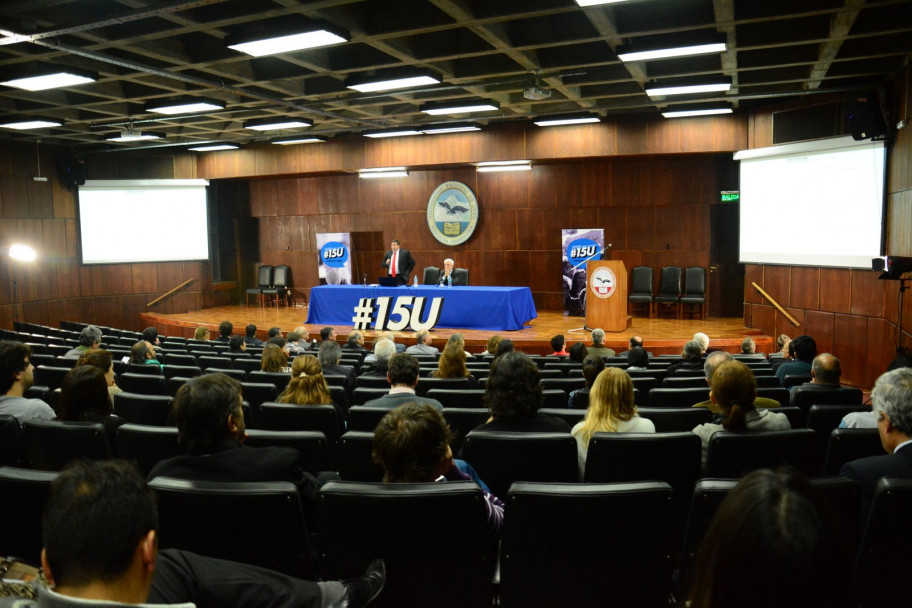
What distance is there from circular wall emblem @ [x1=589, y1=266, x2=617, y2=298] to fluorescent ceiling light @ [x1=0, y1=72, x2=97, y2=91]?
7.38m

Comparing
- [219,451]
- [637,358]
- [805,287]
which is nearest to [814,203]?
[805,287]

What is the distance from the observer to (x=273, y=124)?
11.5 metres

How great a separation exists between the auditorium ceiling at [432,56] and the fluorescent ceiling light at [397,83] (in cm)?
9

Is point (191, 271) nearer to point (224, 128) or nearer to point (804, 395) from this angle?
point (224, 128)

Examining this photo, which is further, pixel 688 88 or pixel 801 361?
pixel 688 88

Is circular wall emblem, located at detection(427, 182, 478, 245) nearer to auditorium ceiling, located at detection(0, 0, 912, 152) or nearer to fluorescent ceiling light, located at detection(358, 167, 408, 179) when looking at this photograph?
fluorescent ceiling light, located at detection(358, 167, 408, 179)

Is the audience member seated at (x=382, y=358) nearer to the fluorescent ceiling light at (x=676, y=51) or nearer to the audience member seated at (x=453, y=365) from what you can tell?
the audience member seated at (x=453, y=365)

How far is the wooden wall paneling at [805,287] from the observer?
9664 millimetres

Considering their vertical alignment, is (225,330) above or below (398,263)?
below

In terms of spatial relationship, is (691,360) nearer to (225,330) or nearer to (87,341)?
(225,330)

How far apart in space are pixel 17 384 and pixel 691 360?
5.27m

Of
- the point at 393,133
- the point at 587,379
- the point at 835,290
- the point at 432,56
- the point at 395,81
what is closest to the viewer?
the point at 587,379

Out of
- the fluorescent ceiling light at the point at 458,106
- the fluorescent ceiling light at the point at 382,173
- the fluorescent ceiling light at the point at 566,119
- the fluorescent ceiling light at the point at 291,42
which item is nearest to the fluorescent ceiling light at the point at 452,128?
the fluorescent ceiling light at the point at 566,119

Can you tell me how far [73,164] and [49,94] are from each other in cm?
463
